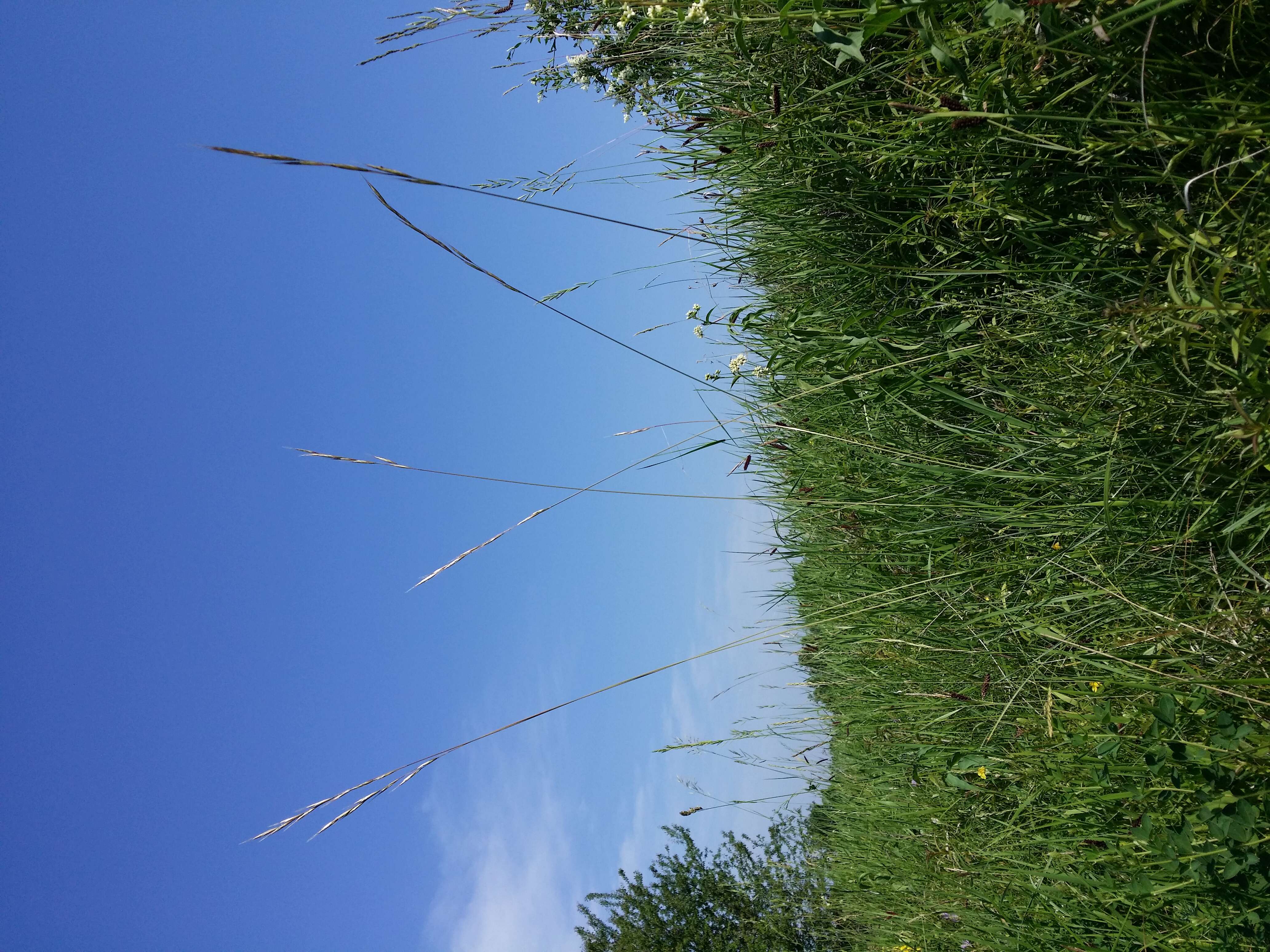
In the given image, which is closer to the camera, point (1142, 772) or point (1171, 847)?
point (1171, 847)

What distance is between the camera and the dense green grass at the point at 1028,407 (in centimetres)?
150

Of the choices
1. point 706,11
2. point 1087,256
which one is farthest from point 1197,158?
point 706,11

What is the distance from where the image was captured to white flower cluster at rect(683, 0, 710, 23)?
1925 mm

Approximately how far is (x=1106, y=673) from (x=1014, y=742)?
16.4 inches

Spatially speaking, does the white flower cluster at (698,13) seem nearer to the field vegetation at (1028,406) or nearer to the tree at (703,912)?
the field vegetation at (1028,406)

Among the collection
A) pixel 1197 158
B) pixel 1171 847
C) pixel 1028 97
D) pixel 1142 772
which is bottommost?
pixel 1171 847

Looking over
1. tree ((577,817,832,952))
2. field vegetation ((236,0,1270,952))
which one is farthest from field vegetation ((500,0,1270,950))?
tree ((577,817,832,952))

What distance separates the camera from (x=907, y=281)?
2338 mm

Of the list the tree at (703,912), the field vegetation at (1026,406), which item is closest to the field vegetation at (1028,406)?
the field vegetation at (1026,406)

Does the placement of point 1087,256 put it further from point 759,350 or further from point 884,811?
point 884,811

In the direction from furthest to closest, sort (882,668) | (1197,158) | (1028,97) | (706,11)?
(882,668), (706,11), (1028,97), (1197,158)

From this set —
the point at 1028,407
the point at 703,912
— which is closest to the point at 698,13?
the point at 1028,407

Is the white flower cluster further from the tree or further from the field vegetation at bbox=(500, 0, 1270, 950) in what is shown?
the tree

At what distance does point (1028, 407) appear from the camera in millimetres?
2055
